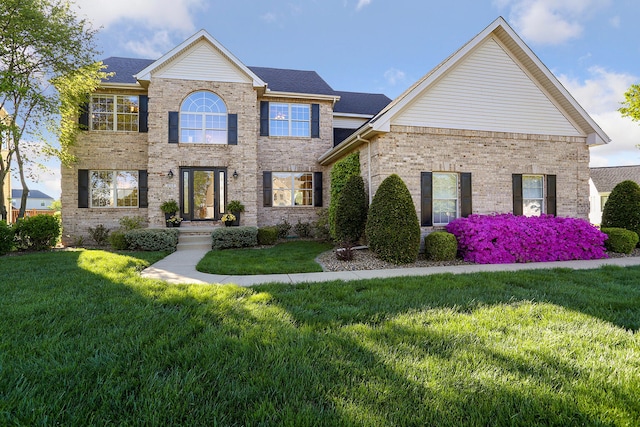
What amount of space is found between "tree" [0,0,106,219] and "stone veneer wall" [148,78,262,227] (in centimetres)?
257

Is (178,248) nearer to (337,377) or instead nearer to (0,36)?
(0,36)

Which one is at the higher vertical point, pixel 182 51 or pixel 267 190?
pixel 182 51

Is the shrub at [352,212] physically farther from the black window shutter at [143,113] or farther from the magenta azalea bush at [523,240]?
the black window shutter at [143,113]

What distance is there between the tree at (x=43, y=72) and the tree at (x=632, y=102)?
23.5m

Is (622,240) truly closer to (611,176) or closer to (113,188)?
(113,188)

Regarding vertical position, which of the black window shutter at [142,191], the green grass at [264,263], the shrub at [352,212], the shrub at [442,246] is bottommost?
the green grass at [264,263]

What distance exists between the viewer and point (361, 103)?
16.6m

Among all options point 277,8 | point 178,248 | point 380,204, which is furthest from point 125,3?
point 380,204

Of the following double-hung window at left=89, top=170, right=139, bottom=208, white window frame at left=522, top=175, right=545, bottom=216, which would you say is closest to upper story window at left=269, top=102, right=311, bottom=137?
double-hung window at left=89, top=170, right=139, bottom=208

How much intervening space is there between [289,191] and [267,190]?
0.99 metres

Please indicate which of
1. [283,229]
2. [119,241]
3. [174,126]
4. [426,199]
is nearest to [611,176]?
[426,199]

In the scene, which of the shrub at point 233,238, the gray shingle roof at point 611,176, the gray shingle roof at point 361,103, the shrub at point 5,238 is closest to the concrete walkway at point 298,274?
the shrub at point 233,238

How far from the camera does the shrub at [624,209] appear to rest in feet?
30.6

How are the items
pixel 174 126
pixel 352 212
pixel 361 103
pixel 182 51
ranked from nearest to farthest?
pixel 352 212
pixel 182 51
pixel 174 126
pixel 361 103
